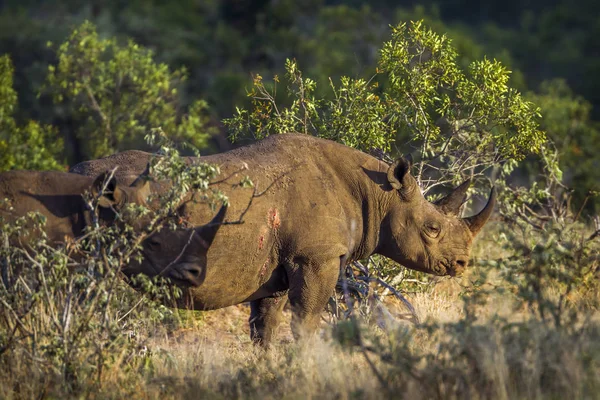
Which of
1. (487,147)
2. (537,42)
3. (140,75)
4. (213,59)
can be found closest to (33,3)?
(213,59)

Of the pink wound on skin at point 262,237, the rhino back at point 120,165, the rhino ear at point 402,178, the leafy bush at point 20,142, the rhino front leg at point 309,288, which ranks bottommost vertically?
the leafy bush at point 20,142

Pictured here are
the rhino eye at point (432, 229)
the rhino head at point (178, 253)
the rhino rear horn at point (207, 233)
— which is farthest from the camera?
the rhino eye at point (432, 229)

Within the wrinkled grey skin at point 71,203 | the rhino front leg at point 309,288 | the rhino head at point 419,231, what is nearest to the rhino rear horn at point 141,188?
the wrinkled grey skin at point 71,203

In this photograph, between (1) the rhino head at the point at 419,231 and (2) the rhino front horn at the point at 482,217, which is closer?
(1) the rhino head at the point at 419,231

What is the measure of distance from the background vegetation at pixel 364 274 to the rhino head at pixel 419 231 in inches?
20.5

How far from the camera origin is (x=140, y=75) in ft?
63.4

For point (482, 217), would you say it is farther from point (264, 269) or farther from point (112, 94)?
point (112, 94)

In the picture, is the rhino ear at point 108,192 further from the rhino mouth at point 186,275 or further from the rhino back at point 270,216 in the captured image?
the rhino mouth at point 186,275

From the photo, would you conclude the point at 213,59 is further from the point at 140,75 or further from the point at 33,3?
the point at 33,3

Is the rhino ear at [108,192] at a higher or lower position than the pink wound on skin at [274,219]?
higher

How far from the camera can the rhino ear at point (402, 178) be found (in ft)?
33.3

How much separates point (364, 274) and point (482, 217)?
1.99 m

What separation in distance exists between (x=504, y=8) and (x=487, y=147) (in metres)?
63.2

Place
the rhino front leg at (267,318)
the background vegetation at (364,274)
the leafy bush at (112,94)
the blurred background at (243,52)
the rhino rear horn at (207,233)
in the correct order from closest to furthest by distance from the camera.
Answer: the background vegetation at (364,274), the rhino rear horn at (207,233), the rhino front leg at (267,318), the leafy bush at (112,94), the blurred background at (243,52)
